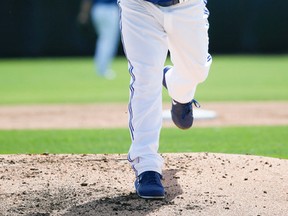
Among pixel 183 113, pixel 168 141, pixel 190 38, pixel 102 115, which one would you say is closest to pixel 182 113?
pixel 183 113

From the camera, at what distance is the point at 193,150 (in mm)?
6391

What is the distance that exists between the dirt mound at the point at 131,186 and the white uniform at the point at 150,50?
11.4 inches

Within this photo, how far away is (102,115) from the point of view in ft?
30.8

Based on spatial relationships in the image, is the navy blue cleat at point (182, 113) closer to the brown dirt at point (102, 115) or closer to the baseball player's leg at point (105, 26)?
the brown dirt at point (102, 115)

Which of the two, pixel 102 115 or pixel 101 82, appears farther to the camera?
pixel 101 82

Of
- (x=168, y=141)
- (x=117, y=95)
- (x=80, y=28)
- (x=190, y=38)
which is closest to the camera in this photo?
(x=190, y=38)

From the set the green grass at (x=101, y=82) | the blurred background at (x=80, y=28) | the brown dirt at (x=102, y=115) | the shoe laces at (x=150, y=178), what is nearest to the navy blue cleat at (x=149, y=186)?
the shoe laces at (x=150, y=178)

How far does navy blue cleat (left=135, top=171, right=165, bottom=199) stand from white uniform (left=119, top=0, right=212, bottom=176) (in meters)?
0.04

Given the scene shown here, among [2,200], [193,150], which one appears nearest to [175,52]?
[2,200]

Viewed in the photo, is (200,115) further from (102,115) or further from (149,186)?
(149,186)

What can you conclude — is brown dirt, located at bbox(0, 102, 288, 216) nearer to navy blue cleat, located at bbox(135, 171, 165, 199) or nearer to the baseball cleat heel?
navy blue cleat, located at bbox(135, 171, 165, 199)

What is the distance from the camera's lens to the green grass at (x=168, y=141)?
649cm

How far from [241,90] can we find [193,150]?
688cm

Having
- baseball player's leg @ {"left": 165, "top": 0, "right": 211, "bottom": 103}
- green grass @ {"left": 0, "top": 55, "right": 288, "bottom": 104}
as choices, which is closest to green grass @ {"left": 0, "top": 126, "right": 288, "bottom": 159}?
baseball player's leg @ {"left": 165, "top": 0, "right": 211, "bottom": 103}
